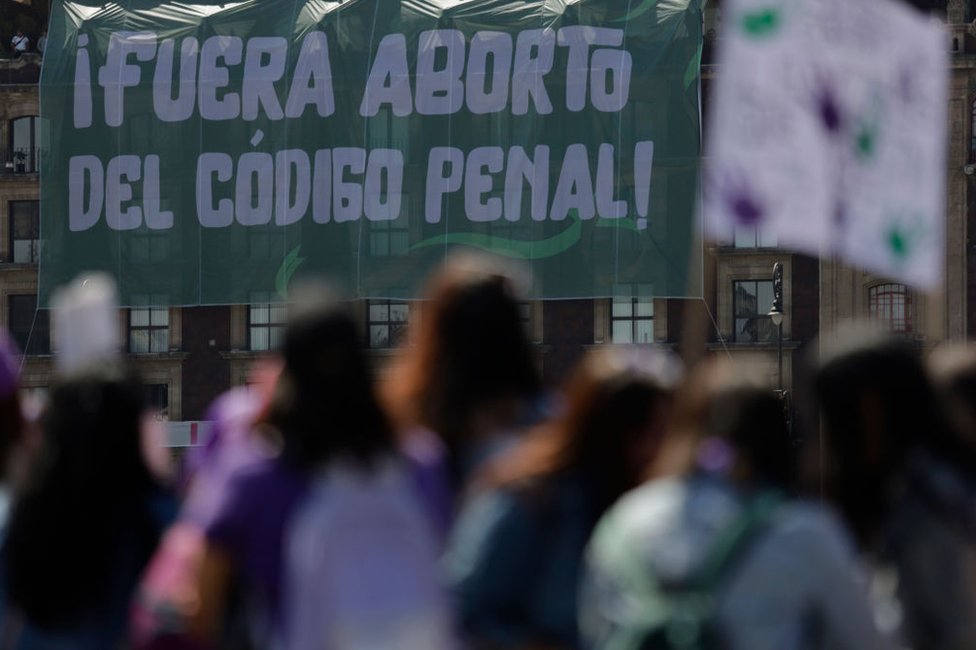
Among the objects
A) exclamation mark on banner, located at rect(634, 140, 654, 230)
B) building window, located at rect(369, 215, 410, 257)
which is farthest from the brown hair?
building window, located at rect(369, 215, 410, 257)

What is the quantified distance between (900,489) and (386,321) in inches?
1941

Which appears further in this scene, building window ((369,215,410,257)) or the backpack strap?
building window ((369,215,410,257))

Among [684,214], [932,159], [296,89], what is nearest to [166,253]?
[296,89]

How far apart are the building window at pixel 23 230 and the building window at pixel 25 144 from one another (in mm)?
1112

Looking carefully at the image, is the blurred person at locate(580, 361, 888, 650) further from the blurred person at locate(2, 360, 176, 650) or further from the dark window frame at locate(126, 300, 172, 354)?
the dark window frame at locate(126, 300, 172, 354)

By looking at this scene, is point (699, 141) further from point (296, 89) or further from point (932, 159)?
point (932, 159)

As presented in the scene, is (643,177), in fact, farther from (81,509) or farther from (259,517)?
(259,517)

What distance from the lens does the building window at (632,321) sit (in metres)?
53.4

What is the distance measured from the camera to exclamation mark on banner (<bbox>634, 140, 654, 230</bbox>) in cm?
4741

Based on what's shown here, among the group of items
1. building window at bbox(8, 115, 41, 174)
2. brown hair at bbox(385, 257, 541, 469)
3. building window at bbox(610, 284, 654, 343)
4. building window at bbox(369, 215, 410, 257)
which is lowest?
brown hair at bbox(385, 257, 541, 469)

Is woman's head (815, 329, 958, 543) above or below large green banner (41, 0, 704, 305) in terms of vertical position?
below

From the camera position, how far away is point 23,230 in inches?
2186

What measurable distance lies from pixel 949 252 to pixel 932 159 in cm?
4651

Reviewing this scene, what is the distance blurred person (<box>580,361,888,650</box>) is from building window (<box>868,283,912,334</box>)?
4848 centimetres
